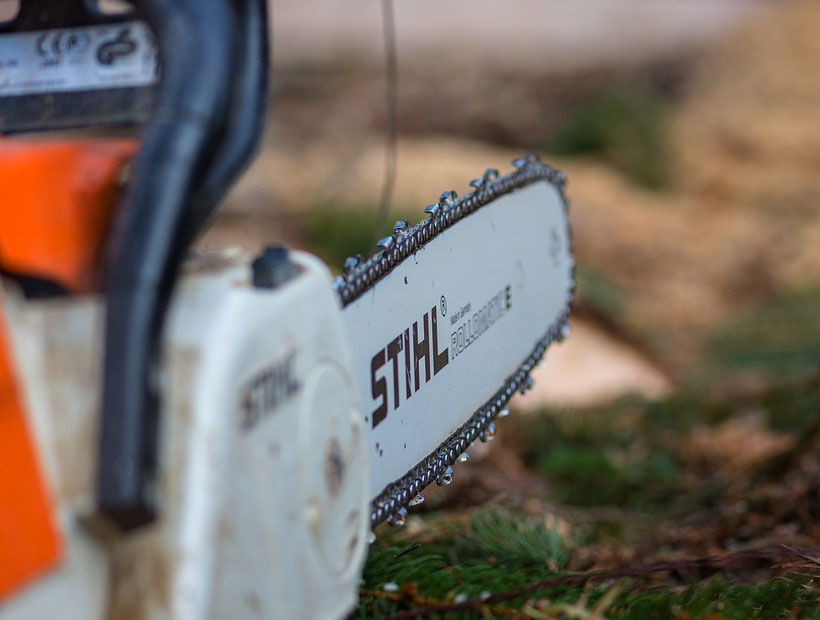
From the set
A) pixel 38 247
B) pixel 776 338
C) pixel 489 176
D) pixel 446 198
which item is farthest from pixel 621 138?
pixel 38 247

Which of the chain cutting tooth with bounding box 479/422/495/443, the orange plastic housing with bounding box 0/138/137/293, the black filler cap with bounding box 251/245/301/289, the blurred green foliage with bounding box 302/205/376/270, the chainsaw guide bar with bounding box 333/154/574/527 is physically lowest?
the blurred green foliage with bounding box 302/205/376/270

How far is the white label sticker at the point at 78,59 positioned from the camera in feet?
3.05

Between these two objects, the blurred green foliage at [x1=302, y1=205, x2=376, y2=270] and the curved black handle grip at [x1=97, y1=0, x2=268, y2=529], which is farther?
the blurred green foliage at [x1=302, y1=205, x2=376, y2=270]

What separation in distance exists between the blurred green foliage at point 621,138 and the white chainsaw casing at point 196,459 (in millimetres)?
6460

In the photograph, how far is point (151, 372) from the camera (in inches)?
25.5

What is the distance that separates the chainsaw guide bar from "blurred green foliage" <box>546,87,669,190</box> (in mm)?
5719

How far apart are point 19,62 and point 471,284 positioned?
1.75 feet

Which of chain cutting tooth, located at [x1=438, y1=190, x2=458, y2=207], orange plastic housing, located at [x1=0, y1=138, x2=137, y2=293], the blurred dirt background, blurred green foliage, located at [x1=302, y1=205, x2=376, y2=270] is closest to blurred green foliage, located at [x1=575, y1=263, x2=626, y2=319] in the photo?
the blurred dirt background

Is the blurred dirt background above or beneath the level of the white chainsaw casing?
beneath

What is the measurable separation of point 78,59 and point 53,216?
0.36m

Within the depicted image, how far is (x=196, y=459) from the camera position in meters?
0.64

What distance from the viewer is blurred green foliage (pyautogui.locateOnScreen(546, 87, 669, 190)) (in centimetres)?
696

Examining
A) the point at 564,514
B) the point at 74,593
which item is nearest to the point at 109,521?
the point at 74,593

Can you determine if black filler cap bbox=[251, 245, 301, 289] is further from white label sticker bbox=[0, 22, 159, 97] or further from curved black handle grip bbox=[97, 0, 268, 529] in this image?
white label sticker bbox=[0, 22, 159, 97]
